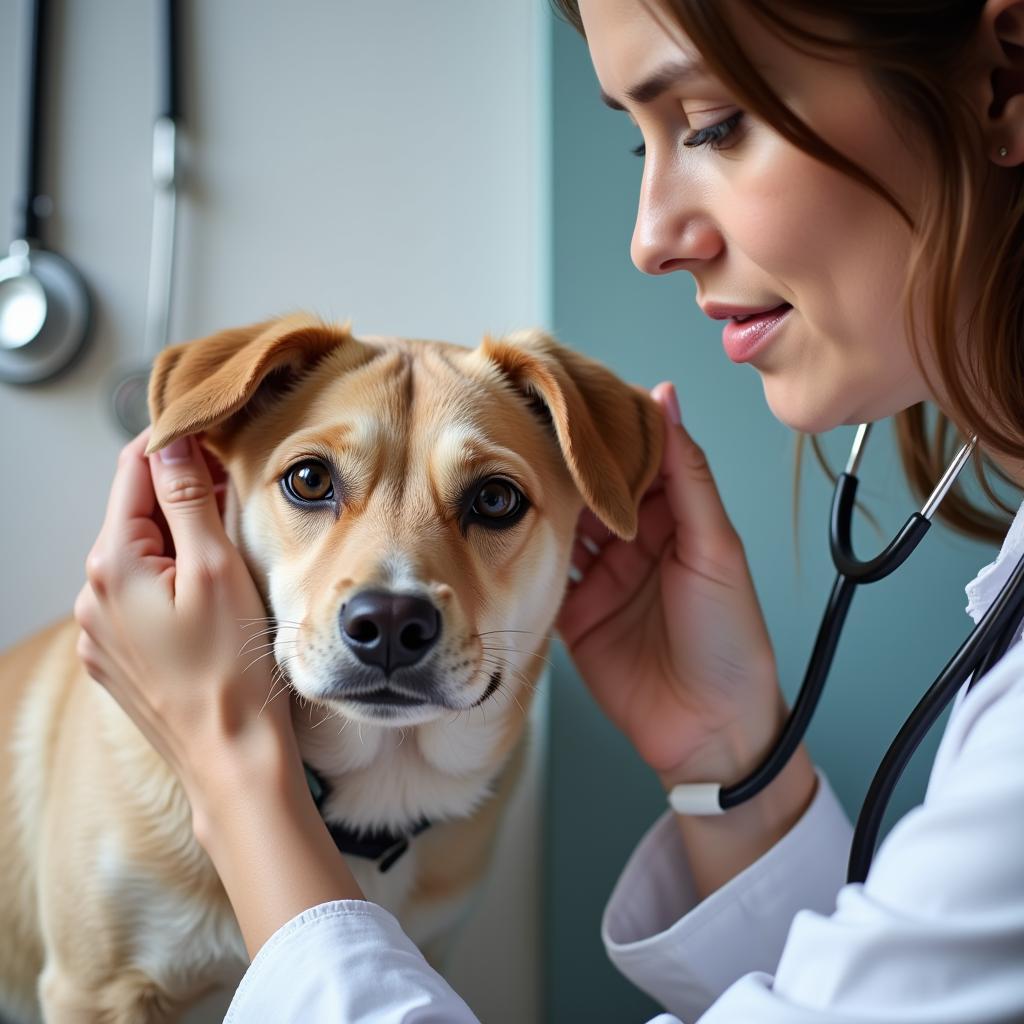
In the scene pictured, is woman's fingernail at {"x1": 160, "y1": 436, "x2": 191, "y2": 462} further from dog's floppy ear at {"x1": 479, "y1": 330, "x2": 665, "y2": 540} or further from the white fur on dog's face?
dog's floppy ear at {"x1": 479, "y1": 330, "x2": 665, "y2": 540}

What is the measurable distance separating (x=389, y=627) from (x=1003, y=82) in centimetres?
82

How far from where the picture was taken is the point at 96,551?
1167 millimetres

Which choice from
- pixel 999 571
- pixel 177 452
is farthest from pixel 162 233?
pixel 999 571

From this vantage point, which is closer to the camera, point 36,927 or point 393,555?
point 393,555

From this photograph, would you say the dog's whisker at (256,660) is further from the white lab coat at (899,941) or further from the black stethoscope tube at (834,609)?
the black stethoscope tube at (834,609)

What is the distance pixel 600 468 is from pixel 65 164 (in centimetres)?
114

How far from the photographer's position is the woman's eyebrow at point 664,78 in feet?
2.97

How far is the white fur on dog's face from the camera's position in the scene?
1.05 m

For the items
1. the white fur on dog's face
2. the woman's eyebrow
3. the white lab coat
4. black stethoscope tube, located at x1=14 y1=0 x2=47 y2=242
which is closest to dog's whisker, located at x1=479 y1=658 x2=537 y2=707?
the white fur on dog's face

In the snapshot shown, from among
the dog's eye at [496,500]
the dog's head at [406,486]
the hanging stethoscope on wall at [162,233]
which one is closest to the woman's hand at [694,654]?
the dog's head at [406,486]

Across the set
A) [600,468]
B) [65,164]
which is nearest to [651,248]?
[600,468]

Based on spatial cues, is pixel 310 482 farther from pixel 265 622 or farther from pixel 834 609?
pixel 834 609

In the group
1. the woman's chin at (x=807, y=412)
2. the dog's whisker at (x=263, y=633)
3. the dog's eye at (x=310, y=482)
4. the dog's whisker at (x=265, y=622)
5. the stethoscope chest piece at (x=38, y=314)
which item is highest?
the stethoscope chest piece at (x=38, y=314)

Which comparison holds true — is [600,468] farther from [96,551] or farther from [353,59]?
[353,59]
